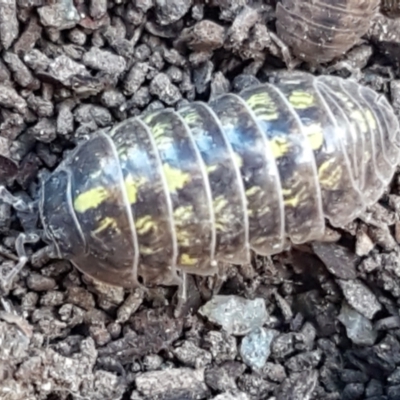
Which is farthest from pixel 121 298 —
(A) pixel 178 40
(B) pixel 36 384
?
(A) pixel 178 40

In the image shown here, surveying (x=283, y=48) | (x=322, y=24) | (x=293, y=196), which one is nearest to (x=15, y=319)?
(x=293, y=196)

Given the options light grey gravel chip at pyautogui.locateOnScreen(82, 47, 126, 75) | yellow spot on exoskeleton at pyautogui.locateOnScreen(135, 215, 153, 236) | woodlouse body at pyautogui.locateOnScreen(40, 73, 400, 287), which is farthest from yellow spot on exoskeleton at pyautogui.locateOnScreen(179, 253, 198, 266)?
light grey gravel chip at pyautogui.locateOnScreen(82, 47, 126, 75)

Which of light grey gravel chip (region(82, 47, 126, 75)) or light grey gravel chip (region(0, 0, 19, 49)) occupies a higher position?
light grey gravel chip (region(0, 0, 19, 49))

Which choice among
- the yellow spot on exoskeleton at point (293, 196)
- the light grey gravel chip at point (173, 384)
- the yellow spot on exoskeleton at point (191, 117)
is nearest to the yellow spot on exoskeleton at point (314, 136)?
the yellow spot on exoskeleton at point (293, 196)

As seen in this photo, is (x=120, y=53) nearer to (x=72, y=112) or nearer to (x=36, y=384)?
(x=72, y=112)

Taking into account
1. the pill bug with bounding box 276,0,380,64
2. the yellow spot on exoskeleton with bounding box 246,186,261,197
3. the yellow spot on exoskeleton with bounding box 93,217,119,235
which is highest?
the pill bug with bounding box 276,0,380,64

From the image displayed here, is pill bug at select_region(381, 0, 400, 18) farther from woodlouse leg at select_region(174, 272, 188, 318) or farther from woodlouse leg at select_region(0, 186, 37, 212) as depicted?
woodlouse leg at select_region(0, 186, 37, 212)
